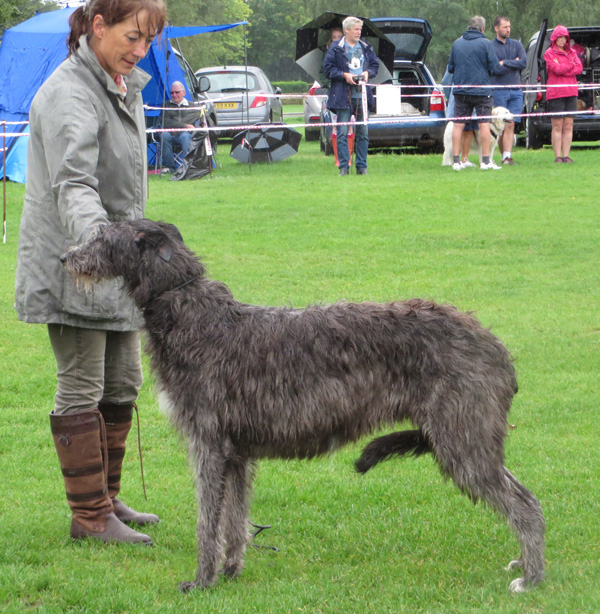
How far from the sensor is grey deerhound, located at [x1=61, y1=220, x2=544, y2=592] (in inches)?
144

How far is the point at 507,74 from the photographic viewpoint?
17.0m

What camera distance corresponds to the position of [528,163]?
1689 centimetres

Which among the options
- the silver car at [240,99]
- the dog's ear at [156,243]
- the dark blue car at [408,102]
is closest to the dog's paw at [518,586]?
the dog's ear at [156,243]

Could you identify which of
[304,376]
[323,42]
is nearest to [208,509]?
[304,376]

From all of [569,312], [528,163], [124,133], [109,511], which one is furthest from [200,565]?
[528,163]

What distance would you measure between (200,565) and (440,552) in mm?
1147

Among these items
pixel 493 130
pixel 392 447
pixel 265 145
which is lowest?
pixel 392 447

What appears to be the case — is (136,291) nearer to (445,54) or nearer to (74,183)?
(74,183)

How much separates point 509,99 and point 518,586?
15.1 meters

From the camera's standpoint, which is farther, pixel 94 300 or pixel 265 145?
pixel 265 145

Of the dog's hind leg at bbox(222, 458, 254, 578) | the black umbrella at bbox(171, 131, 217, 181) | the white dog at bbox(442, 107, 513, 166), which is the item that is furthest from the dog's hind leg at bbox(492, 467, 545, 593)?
the black umbrella at bbox(171, 131, 217, 181)

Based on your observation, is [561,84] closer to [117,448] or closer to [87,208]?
[117,448]

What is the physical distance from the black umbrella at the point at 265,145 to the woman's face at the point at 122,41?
14.6 metres

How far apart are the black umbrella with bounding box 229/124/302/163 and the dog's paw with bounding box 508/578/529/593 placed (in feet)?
50.9
